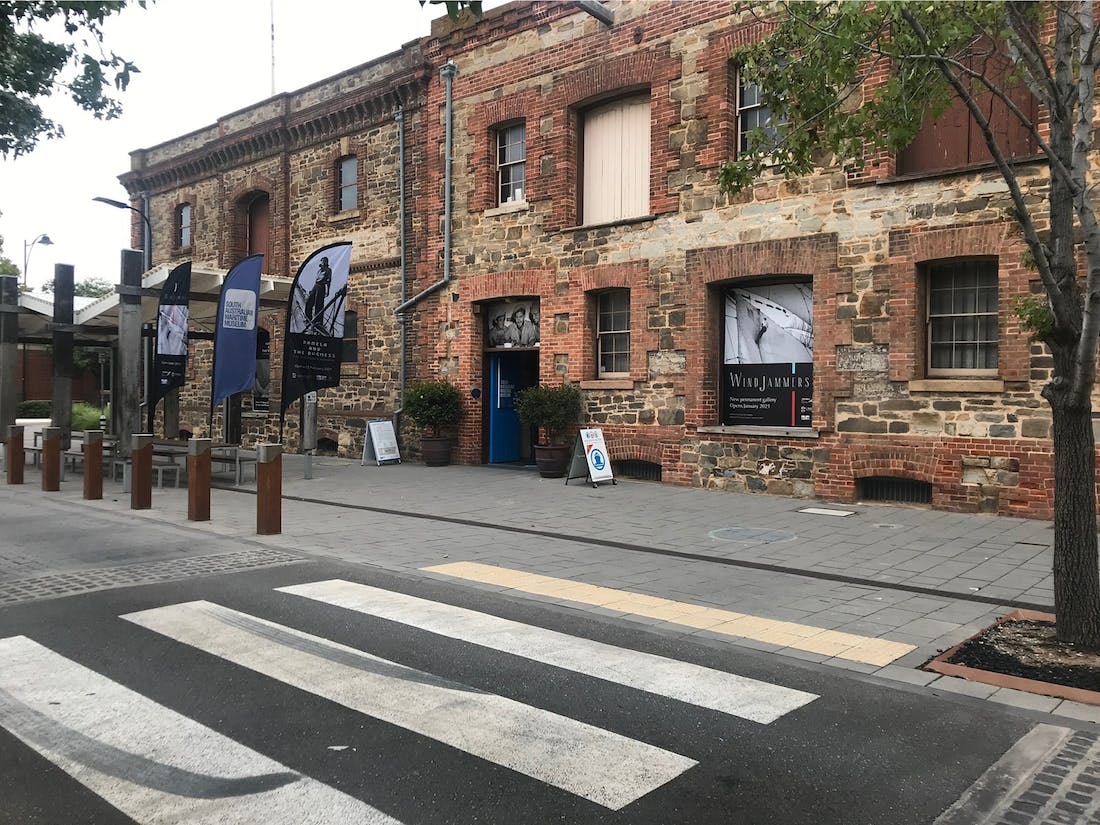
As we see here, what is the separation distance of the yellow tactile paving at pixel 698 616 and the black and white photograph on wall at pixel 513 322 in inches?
Answer: 382

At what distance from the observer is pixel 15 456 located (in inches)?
605

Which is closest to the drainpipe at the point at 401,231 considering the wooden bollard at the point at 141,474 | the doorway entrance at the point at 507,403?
the doorway entrance at the point at 507,403

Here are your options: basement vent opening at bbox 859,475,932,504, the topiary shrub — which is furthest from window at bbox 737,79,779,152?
the topiary shrub

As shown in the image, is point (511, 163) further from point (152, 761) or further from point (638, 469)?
point (152, 761)

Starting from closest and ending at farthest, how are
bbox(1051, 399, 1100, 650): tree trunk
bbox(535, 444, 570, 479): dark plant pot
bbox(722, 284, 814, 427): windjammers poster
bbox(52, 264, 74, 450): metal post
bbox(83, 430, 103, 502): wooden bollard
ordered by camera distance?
bbox(1051, 399, 1100, 650): tree trunk < bbox(83, 430, 103, 502): wooden bollard < bbox(722, 284, 814, 427): windjammers poster < bbox(535, 444, 570, 479): dark plant pot < bbox(52, 264, 74, 450): metal post

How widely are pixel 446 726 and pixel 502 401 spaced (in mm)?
14182

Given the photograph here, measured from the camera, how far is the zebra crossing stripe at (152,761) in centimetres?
321

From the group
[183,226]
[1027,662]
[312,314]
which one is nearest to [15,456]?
[312,314]

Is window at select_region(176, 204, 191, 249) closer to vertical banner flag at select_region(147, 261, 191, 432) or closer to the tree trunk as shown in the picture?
vertical banner flag at select_region(147, 261, 191, 432)

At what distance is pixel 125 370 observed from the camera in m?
14.7

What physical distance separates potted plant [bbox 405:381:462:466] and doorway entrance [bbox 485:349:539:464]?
2.43 feet

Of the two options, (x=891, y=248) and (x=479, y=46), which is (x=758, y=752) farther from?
(x=479, y=46)

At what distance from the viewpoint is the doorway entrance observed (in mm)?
17969

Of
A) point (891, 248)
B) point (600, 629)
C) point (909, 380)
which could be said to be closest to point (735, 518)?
point (909, 380)
